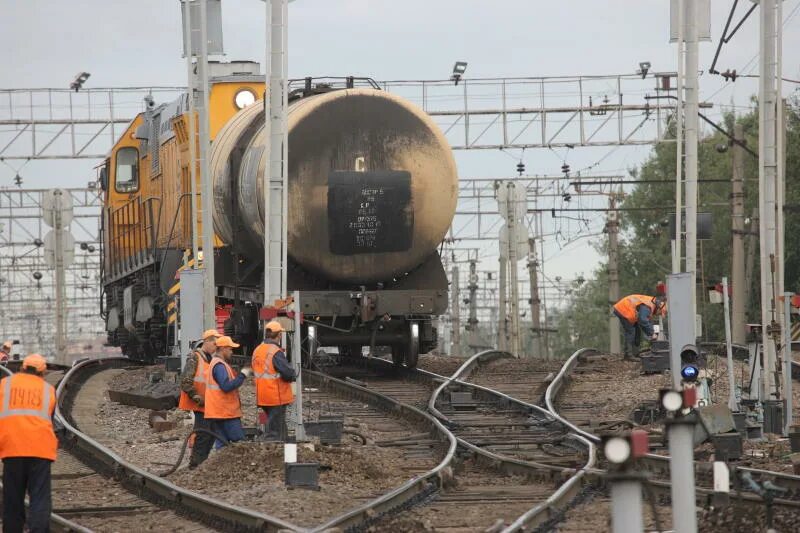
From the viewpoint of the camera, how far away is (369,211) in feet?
70.0

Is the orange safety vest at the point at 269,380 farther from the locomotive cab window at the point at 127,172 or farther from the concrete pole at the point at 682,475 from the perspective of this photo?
the locomotive cab window at the point at 127,172

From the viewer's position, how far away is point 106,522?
1171 centimetres

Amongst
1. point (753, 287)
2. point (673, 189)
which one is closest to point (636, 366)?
point (753, 287)

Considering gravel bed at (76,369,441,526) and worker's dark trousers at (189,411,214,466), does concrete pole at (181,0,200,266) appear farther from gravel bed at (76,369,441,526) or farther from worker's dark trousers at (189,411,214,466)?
worker's dark trousers at (189,411,214,466)

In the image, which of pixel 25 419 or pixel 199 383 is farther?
pixel 199 383

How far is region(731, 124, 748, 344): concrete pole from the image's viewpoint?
107ft

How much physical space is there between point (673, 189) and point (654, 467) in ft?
204

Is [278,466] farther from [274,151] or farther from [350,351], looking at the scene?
[350,351]

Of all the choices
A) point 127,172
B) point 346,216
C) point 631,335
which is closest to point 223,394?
point 346,216

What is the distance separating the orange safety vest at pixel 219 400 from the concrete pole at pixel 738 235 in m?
20.1

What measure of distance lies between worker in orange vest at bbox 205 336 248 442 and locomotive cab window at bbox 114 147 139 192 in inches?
666

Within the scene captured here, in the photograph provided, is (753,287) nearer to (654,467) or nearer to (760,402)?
(760,402)

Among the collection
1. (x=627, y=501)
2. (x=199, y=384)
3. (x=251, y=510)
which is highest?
(x=627, y=501)

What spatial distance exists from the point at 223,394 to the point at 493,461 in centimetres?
260
